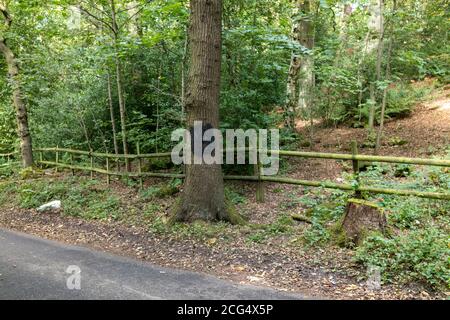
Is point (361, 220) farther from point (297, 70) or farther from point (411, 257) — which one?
point (297, 70)

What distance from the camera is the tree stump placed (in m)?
5.32

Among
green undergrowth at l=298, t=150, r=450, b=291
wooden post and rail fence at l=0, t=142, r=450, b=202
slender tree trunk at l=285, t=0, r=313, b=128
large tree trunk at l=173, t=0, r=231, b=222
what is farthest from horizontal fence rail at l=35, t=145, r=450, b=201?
slender tree trunk at l=285, t=0, r=313, b=128

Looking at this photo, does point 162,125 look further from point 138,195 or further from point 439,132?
point 439,132

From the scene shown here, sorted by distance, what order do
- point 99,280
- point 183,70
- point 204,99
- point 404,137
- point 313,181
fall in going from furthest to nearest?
point 404,137 < point 183,70 < point 313,181 < point 204,99 < point 99,280

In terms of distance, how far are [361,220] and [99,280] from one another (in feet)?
12.0

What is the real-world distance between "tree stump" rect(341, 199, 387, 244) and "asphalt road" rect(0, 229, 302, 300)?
1.63 m

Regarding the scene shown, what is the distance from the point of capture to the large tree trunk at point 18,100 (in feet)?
38.2

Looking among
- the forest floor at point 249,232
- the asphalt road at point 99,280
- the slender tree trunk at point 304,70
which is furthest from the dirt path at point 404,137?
the asphalt road at point 99,280

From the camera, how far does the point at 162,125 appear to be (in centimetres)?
983

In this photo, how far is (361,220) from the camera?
541cm

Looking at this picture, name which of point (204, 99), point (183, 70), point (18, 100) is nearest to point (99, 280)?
point (204, 99)

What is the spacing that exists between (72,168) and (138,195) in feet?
12.5

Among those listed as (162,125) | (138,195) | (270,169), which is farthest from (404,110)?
(138,195)

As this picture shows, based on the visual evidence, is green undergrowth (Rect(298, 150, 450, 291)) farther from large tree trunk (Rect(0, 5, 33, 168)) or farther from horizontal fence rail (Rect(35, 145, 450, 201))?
large tree trunk (Rect(0, 5, 33, 168))
